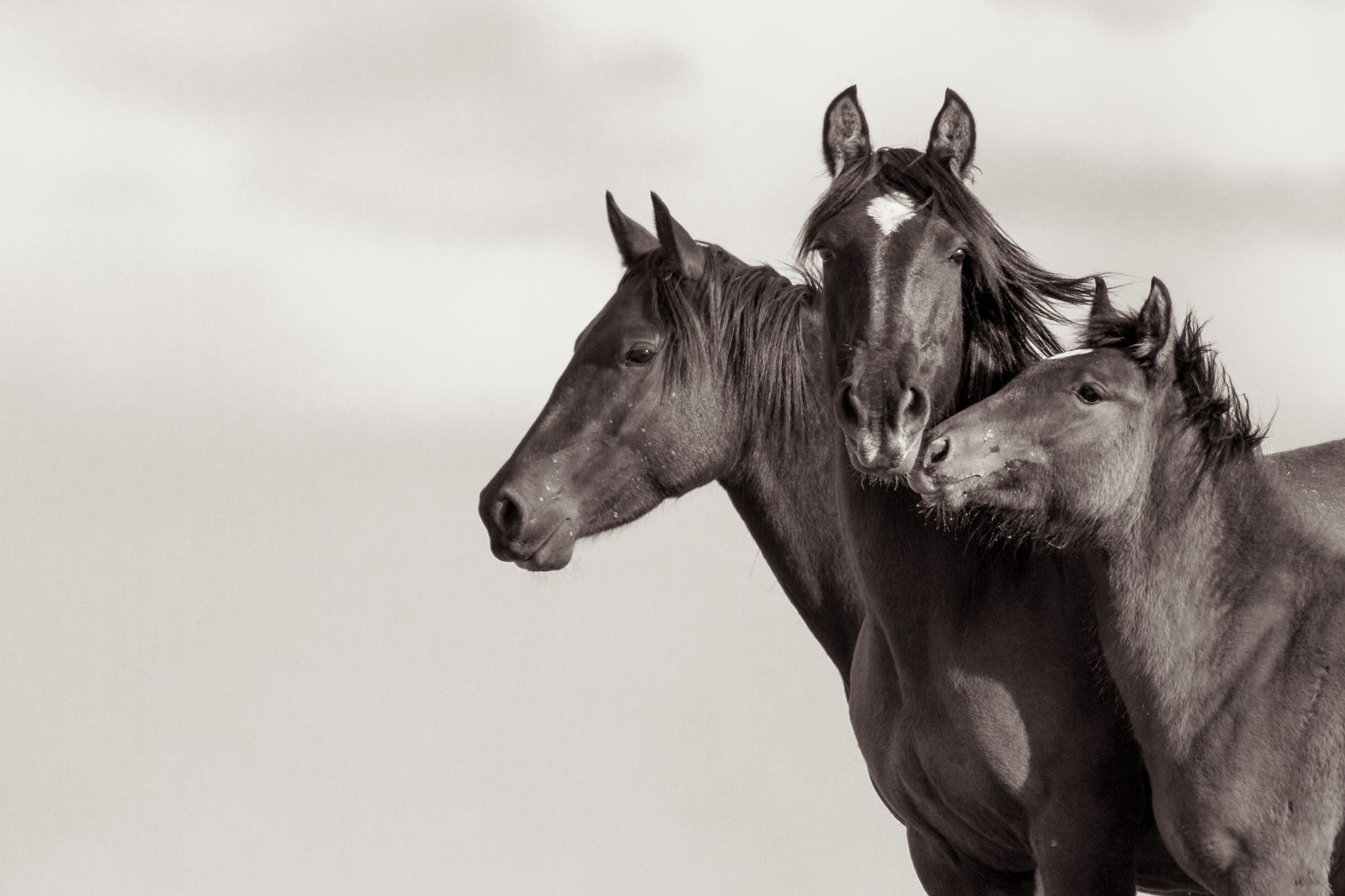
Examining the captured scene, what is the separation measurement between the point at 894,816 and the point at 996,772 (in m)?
1.00

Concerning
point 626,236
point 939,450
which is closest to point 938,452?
point 939,450

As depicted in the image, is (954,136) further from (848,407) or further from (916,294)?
(848,407)

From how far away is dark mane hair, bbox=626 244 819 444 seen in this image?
773 centimetres

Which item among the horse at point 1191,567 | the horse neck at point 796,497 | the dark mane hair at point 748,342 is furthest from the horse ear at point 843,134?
the horse at point 1191,567

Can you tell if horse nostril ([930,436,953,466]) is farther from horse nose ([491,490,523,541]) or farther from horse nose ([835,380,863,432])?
horse nose ([491,490,523,541])

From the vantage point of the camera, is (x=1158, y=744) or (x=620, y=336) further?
(x=620, y=336)

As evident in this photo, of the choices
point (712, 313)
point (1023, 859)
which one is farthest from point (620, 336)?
point (1023, 859)

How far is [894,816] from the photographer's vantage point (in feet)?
24.4

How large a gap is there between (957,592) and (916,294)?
3.36 feet

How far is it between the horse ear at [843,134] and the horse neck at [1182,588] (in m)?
1.63

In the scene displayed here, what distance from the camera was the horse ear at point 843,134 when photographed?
741cm

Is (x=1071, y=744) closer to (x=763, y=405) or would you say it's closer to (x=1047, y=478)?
(x=1047, y=478)

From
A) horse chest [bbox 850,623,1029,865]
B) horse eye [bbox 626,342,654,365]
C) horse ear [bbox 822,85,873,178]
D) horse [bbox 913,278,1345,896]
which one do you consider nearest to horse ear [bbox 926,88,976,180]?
horse ear [bbox 822,85,873,178]

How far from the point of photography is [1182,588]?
6535mm
